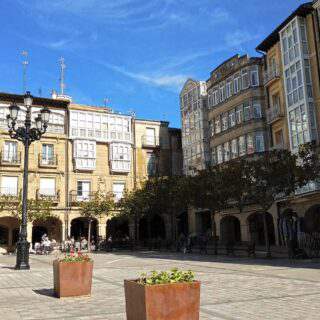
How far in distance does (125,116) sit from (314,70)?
22.4m

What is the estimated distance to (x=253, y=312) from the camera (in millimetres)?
8234

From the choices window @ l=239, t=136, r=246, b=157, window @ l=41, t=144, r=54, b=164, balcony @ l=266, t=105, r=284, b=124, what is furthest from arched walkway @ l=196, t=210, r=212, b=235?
window @ l=41, t=144, r=54, b=164

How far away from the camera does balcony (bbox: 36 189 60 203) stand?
1706 inches

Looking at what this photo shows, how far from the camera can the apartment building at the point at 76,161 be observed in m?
43.3

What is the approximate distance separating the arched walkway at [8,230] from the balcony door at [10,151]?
5436 mm

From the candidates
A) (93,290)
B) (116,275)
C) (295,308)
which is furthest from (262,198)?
(295,308)

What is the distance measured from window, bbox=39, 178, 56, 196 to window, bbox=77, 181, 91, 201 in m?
2.42

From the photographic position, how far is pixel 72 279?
10.4 m

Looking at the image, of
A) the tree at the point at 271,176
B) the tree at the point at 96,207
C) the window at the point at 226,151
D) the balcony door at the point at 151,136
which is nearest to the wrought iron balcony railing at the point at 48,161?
the tree at the point at 96,207

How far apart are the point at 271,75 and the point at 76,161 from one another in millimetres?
20151

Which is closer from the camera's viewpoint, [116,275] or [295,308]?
[295,308]

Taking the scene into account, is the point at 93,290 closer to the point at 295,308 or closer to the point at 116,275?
the point at 116,275

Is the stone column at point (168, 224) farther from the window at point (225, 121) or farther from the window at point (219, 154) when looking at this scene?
the window at point (225, 121)

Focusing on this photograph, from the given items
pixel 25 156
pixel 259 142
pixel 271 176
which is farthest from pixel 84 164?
pixel 25 156
